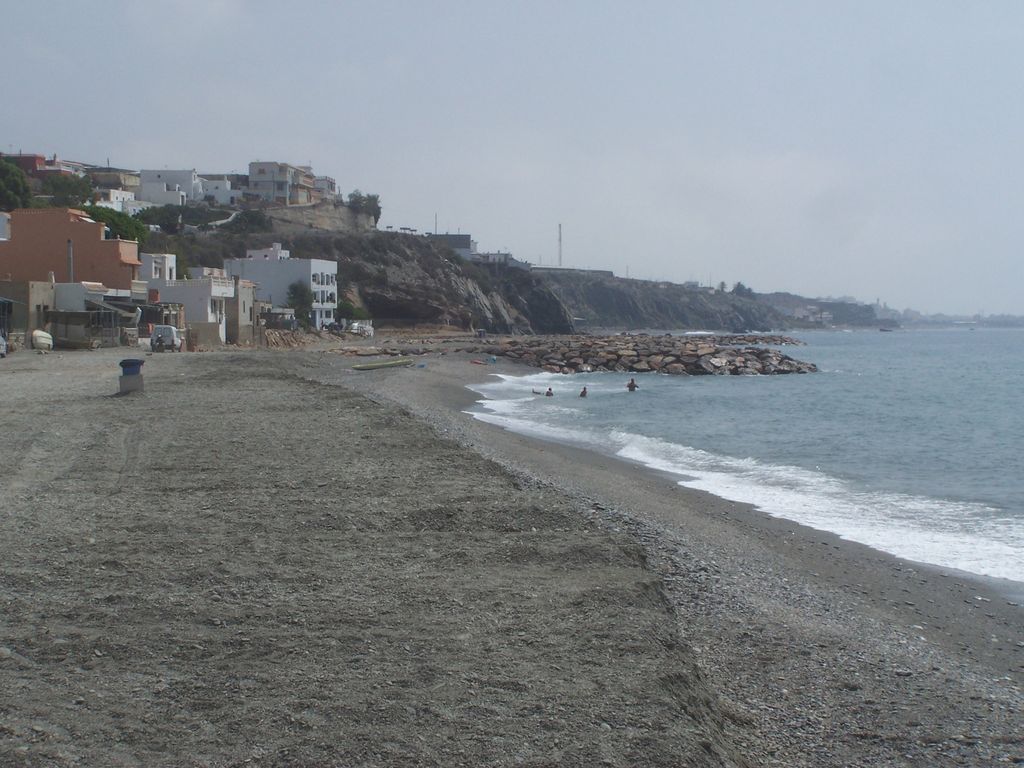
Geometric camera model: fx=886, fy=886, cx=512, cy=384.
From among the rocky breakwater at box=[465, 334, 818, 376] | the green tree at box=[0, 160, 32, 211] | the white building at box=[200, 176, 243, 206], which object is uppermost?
the white building at box=[200, 176, 243, 206]

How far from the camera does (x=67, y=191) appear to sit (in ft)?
235

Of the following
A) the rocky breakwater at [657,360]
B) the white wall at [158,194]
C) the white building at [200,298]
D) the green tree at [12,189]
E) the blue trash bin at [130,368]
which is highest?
the white wall at [158,194]

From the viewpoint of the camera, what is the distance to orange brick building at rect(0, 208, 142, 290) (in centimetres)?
4425

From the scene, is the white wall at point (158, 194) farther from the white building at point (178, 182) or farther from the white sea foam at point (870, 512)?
the white sea foam at point (870, 512)

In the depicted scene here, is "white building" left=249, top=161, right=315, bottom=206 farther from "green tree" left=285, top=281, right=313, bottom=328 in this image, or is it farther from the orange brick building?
the orange brick building

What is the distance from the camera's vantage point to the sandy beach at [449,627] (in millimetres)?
5094

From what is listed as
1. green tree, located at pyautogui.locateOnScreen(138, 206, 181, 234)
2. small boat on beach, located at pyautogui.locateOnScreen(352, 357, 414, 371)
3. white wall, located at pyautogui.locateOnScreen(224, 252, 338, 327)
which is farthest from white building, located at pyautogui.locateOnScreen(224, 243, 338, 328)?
small boat on beach, located at pyautogui.locateOnScreen(352, 357, 414, 371)

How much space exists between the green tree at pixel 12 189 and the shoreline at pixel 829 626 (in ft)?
192

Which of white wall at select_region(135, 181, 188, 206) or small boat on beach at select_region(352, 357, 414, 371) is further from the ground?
white wall at select_region(135, 181, 188, 206)

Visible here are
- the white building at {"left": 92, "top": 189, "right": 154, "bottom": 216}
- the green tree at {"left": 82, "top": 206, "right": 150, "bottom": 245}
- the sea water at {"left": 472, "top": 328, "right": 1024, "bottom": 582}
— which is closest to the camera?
the sea water at {"left": 472, "top": 328, "right": 1024, "bottom": 582}

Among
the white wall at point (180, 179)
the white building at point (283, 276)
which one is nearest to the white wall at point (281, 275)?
the white building at point (283, 276)

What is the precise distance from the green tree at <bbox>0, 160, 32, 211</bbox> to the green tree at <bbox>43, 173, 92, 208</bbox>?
5384mm

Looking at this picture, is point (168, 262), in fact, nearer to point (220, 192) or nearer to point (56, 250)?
point (56, 250)

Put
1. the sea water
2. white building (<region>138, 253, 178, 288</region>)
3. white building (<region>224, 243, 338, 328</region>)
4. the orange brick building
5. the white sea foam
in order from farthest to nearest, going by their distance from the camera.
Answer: white building (<region>224, 243, 338, 328</region>)
white building (<region>138, 253, 178, 288</region>)
the orange brick building
the sea water
the white sea foam
